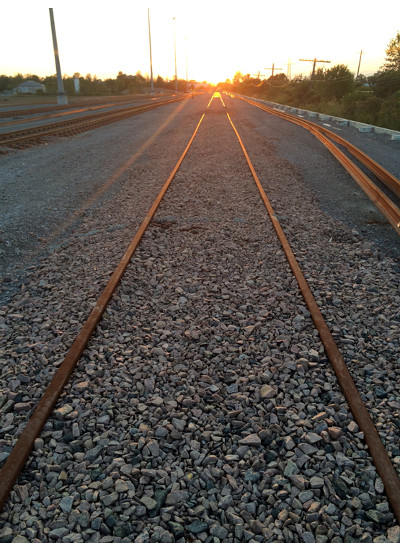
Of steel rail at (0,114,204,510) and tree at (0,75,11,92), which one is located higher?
tree at (0,75,11,92)

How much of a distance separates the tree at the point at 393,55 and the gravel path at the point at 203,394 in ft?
137

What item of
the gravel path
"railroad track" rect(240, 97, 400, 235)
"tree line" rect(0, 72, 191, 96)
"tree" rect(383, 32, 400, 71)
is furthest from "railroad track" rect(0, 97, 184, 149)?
"tree line" rect(0, 72, 191, 96)

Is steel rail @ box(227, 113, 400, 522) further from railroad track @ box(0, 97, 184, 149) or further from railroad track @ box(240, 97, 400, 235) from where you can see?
railroad track @ box(0, 97, 184, 149)

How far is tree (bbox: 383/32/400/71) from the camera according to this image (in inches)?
1558

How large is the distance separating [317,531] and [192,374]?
1.57m

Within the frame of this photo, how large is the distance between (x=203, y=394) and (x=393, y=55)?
47566 mm

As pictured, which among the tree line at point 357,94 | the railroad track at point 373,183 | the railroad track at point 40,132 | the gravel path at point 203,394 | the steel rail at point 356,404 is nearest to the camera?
the gravel path at point 203,394

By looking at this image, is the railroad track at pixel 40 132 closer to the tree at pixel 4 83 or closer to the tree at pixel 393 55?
the tree at pixel 393 55

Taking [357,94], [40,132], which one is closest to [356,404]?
[40,132]

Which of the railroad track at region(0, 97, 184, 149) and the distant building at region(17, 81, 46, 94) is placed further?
the distant building at region(17, 81, 46, 94)

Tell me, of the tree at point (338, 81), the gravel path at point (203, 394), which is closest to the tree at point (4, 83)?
the tree at point (338, 81)

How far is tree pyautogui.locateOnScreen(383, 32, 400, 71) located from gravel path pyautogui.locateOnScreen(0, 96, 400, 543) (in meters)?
41.9

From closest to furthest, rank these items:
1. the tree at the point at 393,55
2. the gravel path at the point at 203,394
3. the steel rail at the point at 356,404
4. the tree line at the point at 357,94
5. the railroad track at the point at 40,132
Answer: the gravel path at the point at 203,394
the steel rail at the point at 356,404
the railroad track at the point at 40,132
the tree line at the point at 357,94
the tree at the point at 393,55

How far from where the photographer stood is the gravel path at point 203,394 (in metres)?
2.44
